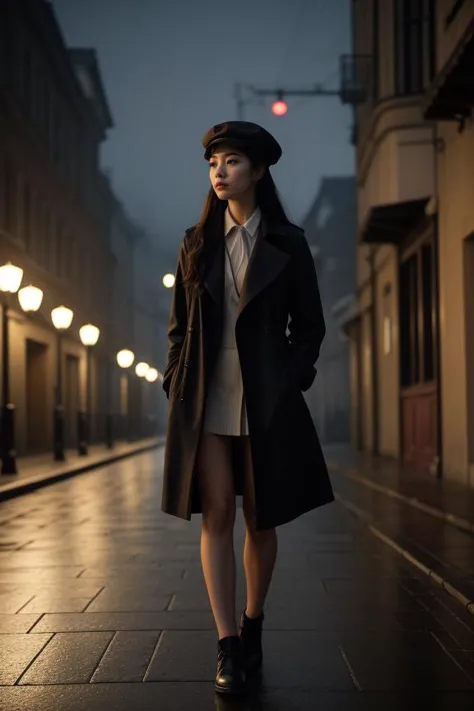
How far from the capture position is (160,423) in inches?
3034

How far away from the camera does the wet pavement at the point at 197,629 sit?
12.2ft

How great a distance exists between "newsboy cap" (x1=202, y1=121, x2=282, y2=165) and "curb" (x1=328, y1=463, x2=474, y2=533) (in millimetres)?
4931

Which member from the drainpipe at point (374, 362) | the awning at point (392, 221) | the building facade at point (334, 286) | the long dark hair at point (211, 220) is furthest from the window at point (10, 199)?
the building facade at point (334, 286)

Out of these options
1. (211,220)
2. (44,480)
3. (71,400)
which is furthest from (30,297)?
(71,400)

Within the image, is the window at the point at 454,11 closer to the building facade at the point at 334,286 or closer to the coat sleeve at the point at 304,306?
the coat sleeve at the point at 304,306

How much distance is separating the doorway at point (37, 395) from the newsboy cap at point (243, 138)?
24.3m

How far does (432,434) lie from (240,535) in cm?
788

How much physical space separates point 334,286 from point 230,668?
47904mm

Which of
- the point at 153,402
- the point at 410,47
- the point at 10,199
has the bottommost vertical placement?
the point at 153,402

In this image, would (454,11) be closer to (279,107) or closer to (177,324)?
(279,107)

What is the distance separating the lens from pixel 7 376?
15836 mm

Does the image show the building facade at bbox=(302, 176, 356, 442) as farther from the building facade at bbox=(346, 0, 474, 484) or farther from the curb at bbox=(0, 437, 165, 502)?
the curb at bbox=(0, 437, 165, 502)

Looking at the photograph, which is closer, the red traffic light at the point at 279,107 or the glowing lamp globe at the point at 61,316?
the red traffic light at the point at 279,107

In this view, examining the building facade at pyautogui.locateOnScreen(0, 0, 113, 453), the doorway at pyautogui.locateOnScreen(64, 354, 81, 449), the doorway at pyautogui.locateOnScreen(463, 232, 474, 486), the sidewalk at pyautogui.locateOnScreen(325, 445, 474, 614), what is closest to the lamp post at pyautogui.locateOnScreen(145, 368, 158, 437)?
the building facade at pyautogui.locateOnScreen(0, 0, 113, 453)
